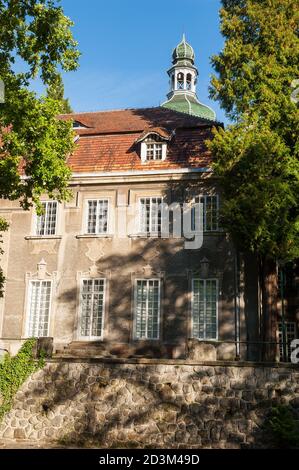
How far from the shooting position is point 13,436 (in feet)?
55.8

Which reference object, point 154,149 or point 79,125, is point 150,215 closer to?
point 154,149

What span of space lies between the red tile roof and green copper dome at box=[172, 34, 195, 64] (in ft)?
67.8

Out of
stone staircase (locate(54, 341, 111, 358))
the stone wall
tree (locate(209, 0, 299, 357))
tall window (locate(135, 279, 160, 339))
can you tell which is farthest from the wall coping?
tall window (locate(135, 279, 160, 339))

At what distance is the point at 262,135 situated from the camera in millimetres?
18172

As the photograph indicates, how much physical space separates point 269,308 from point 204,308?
2.59 metres

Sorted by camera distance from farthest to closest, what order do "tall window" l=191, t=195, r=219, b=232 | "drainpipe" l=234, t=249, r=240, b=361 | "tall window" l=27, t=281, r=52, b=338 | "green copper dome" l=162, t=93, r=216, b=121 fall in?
"green copper dome" l=162, t=93, r=216, b=121
"tall window" l=27, t=281, r=52, b=338
"tall window" l=191, t=195, r=219, b=232
"drainpipe" l=234, t=249, r=240, b=361

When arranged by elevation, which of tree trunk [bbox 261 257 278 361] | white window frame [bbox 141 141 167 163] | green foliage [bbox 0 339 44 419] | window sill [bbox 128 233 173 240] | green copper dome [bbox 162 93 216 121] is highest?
green copper dome [bbox 162 93 216 121]

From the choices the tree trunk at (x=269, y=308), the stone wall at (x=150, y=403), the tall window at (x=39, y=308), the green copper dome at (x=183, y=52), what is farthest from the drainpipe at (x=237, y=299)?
the green copper dome at (x=183, y=52)

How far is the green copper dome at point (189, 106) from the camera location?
42.2 m

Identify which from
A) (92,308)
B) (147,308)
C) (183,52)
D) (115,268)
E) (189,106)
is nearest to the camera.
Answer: (147,308)

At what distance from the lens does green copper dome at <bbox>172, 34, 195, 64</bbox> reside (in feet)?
148

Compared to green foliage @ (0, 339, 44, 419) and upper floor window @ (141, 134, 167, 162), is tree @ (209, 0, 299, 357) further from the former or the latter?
green foliage @ (0, 339, 44, 419)

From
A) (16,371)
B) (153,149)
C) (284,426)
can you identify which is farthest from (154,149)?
(284,426)

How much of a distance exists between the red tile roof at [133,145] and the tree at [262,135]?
8.85ft
